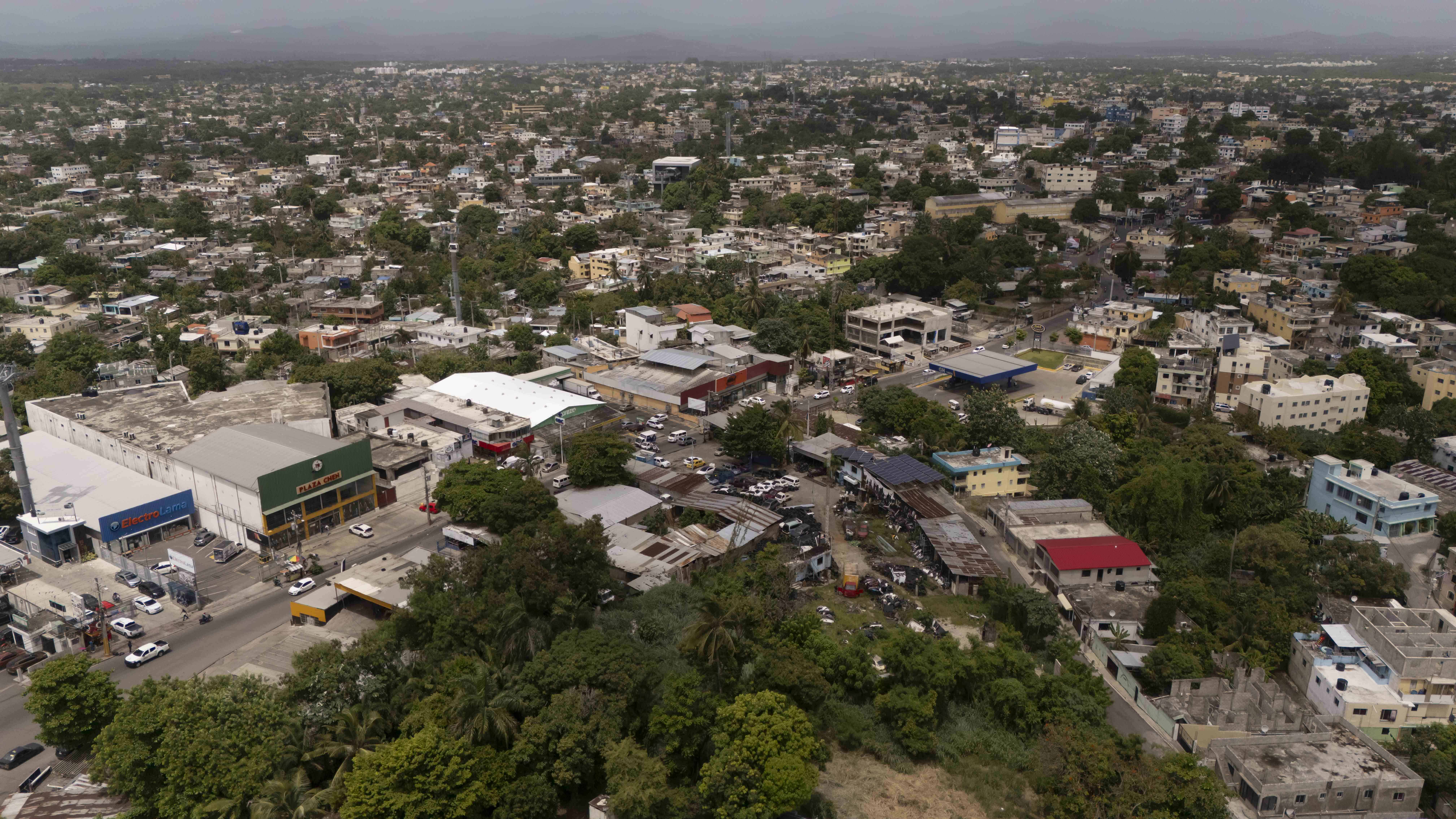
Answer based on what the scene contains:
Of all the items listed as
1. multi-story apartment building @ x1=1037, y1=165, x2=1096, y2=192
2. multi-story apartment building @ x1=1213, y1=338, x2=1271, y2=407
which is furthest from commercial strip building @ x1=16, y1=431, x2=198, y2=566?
multi-story apartment building @ x1=1037, y1=165, x2=1096, y2=192

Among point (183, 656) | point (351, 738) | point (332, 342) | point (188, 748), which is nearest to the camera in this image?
point (188, 748)

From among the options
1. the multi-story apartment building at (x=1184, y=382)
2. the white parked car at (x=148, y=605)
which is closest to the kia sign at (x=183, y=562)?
the white parked car at (x=148, y=605)

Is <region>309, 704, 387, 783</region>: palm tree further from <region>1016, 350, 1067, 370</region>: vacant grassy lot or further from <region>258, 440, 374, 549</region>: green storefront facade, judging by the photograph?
<region>1016, 350, 1067, 370</region>: vacant grassy lot

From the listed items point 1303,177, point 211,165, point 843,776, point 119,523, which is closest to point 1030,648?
point 843,776

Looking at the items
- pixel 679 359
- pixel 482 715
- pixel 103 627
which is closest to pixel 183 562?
pixel 103 627

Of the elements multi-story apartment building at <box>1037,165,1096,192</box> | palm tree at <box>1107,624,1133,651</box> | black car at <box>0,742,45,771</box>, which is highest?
multi-story apartment building at <box>1037,165,1096,192</box>

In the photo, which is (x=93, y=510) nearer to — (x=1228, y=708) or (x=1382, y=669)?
(x=1228, y=708)
